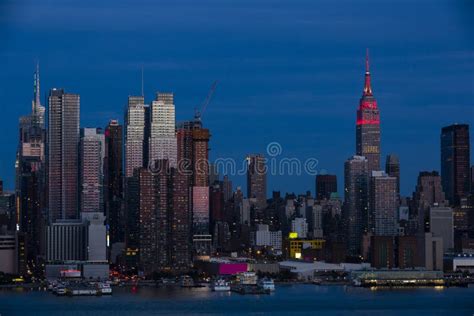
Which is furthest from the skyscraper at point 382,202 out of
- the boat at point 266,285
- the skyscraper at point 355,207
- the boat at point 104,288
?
the boat at point 104,288

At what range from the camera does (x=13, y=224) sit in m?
70.4

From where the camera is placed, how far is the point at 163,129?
77125 mm

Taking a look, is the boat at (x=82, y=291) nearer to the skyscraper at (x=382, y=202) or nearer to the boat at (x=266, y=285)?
the boat at (x=266, y=285)

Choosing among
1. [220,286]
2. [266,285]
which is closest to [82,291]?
[220,286]

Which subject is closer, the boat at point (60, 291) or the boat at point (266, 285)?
the boat at point (60, 291)

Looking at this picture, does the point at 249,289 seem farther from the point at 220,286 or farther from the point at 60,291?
the point at 60,291

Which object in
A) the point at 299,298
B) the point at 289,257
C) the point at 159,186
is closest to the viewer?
the point at 299,298

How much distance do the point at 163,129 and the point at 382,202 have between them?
10633 millimetres

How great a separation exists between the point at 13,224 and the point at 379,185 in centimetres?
1571

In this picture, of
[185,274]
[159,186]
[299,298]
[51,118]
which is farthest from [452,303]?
[51,118]

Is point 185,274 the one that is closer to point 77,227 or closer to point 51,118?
point 77,227

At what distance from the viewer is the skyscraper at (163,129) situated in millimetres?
74938

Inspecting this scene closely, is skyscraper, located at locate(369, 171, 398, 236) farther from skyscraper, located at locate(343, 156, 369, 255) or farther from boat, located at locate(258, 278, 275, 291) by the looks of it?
boat, located at locate(258, 278, 275, 291)

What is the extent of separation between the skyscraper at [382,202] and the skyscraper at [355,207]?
2.13ft
